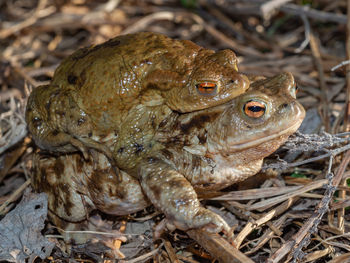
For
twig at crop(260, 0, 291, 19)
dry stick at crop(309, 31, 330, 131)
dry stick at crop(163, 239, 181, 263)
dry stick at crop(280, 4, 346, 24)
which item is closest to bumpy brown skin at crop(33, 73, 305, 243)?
dry stick at crop(163, 239, 181, 263)

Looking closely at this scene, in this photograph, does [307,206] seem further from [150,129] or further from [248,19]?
[248,19]

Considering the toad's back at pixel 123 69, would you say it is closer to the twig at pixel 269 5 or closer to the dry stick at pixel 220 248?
the dry stick at pixel 220 248

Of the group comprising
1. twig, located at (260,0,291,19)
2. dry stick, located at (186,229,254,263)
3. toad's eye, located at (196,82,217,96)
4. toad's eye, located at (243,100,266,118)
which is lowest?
dry stick, located at (186,229,254,263)

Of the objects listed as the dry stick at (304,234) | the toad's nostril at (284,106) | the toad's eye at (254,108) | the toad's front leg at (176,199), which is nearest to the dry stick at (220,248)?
the toad's front leg at (176,199)

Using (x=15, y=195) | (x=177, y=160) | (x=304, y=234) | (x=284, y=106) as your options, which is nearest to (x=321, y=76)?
(x=284, y=106)

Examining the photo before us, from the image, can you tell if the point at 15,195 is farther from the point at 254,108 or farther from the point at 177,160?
the point at 254,108

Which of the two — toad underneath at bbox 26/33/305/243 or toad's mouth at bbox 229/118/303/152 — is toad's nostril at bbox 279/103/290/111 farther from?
toad's mouth at bbox 229/118/303/152
